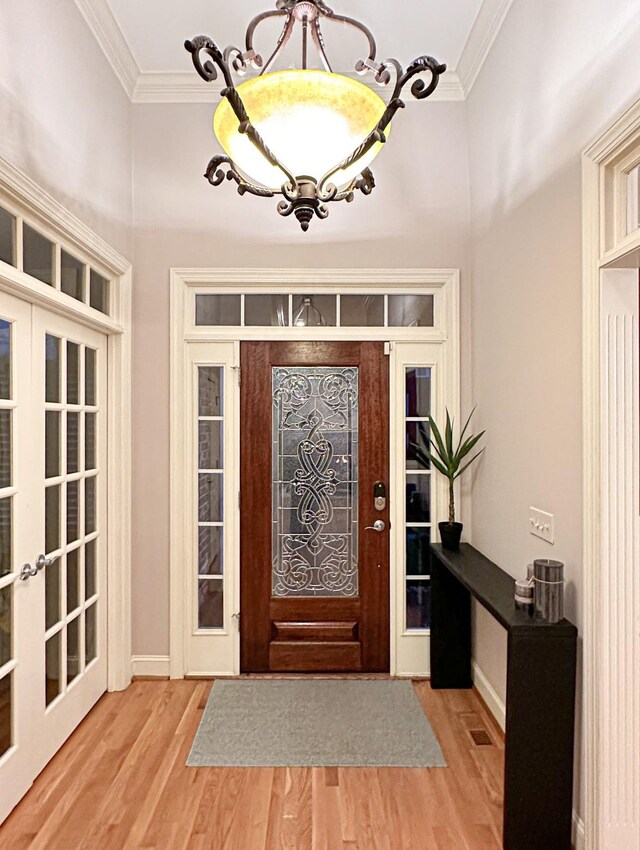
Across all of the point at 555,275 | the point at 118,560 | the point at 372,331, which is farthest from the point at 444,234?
the point at 118,560

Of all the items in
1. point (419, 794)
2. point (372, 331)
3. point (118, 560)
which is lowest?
point (419, 794)

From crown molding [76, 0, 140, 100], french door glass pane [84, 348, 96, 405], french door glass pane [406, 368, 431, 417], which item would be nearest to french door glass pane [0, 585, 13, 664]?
french door glass pane [84, 348, 96, 405]

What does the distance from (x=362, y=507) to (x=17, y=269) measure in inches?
83.5

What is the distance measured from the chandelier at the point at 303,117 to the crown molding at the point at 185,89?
1.83 m

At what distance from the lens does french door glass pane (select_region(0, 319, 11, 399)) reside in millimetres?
2068

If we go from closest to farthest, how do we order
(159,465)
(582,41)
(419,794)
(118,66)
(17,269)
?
(582,41) < (17,269) < (419,794) < (118,66) < (159,465)

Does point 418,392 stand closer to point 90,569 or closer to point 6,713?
point 90,569

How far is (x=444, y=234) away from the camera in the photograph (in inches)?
126

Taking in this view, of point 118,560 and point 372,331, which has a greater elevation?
point 372,331

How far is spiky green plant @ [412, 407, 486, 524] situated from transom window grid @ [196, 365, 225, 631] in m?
1.21

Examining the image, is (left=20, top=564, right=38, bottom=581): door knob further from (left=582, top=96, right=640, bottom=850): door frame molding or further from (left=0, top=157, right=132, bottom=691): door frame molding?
(left=582, top=96, right=640, bottom=850): door frame molding

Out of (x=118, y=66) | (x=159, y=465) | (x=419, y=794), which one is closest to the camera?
(x=419, y=794)

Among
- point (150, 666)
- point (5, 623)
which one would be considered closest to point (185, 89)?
point (5, 623)

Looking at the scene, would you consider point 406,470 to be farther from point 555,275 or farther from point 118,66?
point 118,66
